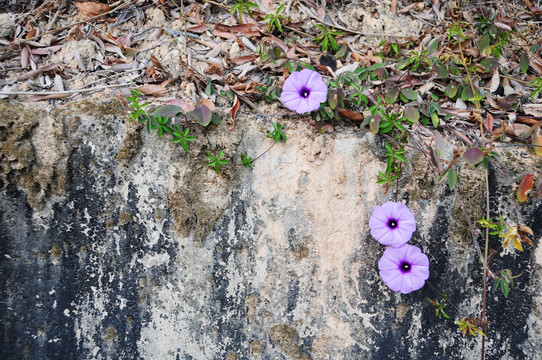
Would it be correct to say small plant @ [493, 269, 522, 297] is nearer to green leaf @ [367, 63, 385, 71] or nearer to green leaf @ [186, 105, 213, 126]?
green leaf @ [367, 63, 385, 71]

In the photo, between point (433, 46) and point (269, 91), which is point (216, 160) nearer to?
point (269, 91)

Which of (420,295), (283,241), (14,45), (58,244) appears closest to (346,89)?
(283,241)

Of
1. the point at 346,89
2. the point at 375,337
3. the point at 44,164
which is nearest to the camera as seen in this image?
the point at 44,164

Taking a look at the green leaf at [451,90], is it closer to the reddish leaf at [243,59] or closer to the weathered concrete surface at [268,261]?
the weathered concrete surface at [268,261]

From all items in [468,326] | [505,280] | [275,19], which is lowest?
[468,326]

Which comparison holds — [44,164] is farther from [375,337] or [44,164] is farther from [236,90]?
[375,337]

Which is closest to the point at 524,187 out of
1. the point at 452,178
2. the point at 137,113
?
the point at 452,178
